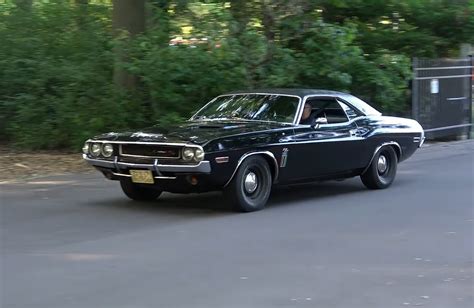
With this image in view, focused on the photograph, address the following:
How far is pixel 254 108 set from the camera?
9703 millimetres

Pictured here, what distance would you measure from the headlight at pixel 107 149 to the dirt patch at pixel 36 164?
3.13 metres

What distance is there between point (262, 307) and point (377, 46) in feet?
43.6

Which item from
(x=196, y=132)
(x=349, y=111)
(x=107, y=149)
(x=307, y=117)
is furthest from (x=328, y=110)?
(x=107, y=149)

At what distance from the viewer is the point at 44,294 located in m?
5.45

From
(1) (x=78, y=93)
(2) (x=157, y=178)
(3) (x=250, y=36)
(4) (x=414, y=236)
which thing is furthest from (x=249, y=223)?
(1) (x=78, y=93)

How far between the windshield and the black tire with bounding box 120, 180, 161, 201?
4.06ft

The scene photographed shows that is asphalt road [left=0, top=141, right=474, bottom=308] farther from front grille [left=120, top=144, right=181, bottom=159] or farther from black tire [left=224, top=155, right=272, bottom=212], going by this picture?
front grille [left=120, top=144, right=181, bottom=159]

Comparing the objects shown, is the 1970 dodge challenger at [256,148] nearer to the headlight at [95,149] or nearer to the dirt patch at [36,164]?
the headlight at [95,149]

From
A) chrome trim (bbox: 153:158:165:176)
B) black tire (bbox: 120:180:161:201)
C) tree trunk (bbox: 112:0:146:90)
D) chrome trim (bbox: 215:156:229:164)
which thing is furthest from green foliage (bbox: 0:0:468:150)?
chrome trim (bbox: 215:156:229:164)

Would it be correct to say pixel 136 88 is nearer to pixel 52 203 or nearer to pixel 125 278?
pixel 52 203

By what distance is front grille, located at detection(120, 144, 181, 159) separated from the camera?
8.29 metres

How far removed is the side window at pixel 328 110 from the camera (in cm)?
994

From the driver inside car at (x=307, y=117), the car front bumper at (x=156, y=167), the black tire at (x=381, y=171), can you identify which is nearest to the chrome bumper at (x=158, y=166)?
the car front bumper at (x=156, y=167)

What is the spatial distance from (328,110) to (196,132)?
240cm
